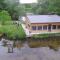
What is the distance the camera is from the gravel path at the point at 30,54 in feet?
11.9

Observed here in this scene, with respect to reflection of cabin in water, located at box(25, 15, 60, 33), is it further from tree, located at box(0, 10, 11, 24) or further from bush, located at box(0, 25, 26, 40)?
tree, located at box(0, 10, 11, 24)

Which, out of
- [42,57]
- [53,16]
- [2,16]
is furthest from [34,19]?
[42,57]

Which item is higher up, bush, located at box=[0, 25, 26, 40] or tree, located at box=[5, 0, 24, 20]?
tree, located at box=[5, 0, 24, 20]

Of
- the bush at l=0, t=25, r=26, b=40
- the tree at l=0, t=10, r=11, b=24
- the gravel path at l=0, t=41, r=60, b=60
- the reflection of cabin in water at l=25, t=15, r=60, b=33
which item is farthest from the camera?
the tree at l=0, t=10, r=11, b=24

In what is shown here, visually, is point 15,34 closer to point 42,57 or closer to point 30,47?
point 30,47

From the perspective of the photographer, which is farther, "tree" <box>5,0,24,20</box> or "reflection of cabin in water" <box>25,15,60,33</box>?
"tree" <box>5,0,24,20</box>

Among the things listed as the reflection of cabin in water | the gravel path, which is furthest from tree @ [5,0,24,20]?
the gravel path

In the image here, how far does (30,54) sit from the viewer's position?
12.5 feet

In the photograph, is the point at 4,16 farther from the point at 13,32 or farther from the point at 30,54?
the point at 30,54

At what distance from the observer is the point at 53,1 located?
470 cm

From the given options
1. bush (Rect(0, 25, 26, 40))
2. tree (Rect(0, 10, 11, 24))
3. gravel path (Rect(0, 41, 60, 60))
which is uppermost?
tree (Rect(0, 10, 11, 24))

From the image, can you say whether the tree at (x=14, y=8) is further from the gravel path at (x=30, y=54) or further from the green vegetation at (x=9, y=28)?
the gravel path at (x=30, y=54)

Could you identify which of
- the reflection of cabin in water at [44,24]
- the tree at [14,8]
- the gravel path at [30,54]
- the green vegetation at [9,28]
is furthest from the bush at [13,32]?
the tree at [14,8]

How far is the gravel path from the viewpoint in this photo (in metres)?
3.64
